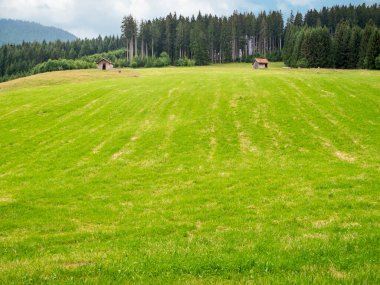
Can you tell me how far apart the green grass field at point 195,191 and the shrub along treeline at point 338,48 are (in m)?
82.2

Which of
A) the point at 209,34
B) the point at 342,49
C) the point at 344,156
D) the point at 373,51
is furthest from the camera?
the point at 209,34

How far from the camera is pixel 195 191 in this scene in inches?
714

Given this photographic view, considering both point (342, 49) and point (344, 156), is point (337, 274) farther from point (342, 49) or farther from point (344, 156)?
point (342, 49)

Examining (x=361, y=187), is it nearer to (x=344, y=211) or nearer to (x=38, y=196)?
(x=344, y=211)

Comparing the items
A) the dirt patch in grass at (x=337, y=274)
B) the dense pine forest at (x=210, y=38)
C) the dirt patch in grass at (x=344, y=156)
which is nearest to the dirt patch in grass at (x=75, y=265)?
the dirt patch in grass at (x=337, y=274)

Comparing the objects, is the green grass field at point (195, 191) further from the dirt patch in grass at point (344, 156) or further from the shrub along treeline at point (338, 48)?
the shrub along treeline at point (338, 48)

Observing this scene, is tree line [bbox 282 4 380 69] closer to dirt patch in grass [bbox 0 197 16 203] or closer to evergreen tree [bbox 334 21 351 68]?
evergreen tree [bbox 334 21 351 68]

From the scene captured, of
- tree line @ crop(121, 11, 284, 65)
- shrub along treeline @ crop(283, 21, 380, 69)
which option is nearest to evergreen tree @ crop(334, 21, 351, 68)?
shrub along treeline @ crop(283, 21, 380, 69)

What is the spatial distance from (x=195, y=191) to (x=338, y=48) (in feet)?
402

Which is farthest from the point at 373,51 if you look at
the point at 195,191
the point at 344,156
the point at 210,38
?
the point at 195,191

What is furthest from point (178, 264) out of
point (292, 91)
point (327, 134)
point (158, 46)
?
point (158, 46)

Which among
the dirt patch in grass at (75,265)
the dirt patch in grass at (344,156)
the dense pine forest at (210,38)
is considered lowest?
the dirt patch in grass at (75,265)

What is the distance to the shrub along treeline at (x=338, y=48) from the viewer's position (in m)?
114

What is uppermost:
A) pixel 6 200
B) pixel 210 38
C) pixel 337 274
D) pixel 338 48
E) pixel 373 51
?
pixel 210 38
